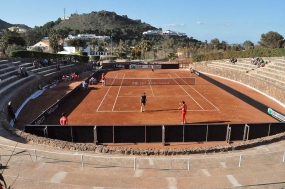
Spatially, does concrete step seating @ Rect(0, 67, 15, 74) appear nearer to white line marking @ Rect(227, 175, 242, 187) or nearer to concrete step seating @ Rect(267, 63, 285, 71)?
white line marking @ Rect(227, 175, 242, 187)

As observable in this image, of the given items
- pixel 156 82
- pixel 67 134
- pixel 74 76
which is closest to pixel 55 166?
pixel 67 134

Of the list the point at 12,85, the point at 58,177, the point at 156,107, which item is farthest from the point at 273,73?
the point at 58,177

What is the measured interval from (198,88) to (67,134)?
23.9 m

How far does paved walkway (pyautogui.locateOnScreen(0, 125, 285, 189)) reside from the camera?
25.9 feet

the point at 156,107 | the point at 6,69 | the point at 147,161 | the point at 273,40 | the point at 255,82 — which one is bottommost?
the point at 156,107

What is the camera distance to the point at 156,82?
39625mm

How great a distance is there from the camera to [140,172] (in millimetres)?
8969

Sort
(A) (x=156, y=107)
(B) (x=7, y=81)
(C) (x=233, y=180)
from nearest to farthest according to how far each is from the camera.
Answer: (C) (x=233, y=180) < (A) (x=156, y=107) < (B) (x=7, y=81)

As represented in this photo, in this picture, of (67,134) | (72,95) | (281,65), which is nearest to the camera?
(67,134)

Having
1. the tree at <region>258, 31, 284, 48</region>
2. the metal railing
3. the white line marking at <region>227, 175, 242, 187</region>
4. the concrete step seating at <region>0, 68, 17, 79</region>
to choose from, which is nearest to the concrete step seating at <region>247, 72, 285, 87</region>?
the metal railing

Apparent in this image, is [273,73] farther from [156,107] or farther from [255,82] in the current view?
[156,107]

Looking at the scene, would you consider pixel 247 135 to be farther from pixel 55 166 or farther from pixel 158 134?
pixel 55 166

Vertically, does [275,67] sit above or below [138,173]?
above

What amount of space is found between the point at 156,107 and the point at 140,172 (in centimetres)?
1539
